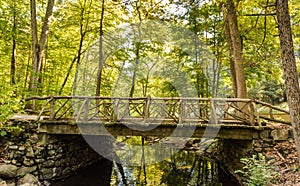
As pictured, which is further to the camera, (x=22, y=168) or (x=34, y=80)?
(x=34, y=80)

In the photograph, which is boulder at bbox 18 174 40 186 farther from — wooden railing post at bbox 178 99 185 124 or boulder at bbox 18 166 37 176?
wooden railing post at bbox 178 99 185 124

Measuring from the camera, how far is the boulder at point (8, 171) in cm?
609

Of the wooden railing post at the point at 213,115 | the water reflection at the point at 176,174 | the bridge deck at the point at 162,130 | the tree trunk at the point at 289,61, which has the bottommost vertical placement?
the water reflection at the point at 176,174

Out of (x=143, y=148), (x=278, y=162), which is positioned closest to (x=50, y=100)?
(x=278, y=162)

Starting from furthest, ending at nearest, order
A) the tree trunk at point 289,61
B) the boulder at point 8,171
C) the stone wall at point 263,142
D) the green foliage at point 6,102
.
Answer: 1. the stone wall at point 263,142
2. the boulder at point 8,171
3. the green foliage at point 6,102
4. the tree trunk at point 289,61

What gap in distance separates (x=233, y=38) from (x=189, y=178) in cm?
485

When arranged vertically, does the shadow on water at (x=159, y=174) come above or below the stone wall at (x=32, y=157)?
below

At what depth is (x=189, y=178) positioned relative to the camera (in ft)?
26.4

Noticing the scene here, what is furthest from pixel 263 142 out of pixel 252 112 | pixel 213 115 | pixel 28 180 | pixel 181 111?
pixel 28 180

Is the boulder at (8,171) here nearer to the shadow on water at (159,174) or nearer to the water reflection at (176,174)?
the shadow on water at (159,174)

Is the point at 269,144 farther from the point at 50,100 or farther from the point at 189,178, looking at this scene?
the point at 50,100

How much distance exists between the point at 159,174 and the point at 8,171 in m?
4.73

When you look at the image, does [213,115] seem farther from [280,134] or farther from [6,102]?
[6,102]

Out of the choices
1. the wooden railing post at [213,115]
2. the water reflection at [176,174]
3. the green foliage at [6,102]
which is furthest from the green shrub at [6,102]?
the wooden railing post at [213,115]
